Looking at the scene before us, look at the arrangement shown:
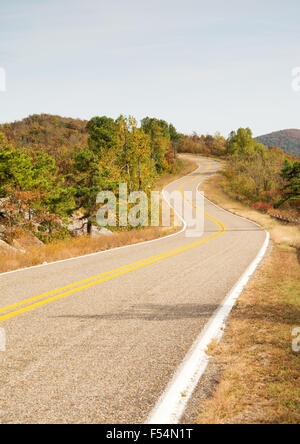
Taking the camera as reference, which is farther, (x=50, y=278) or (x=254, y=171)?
(x=254, y=171)

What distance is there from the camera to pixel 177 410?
2732 mm

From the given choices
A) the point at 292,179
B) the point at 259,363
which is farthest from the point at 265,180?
the point at 259,363

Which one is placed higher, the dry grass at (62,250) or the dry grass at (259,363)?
the dry grass at (259,363)

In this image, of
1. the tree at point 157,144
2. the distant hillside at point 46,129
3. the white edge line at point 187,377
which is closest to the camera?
the white edge line at point 187,377

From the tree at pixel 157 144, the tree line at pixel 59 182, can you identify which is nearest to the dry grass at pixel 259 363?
the tree line at pixel 59 182

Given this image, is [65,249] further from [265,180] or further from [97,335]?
[265,180]

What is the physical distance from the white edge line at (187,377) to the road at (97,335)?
0.09 m

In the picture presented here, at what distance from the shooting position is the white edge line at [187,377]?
267cm

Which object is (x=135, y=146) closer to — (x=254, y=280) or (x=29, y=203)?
(x=29, y=203)

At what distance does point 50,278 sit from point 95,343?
393 centimetres

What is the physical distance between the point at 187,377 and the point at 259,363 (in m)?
0.93

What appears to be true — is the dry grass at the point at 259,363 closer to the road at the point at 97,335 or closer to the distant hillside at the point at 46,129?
the road at the point at 97,335

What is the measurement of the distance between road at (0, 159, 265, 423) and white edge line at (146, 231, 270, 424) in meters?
0.09
